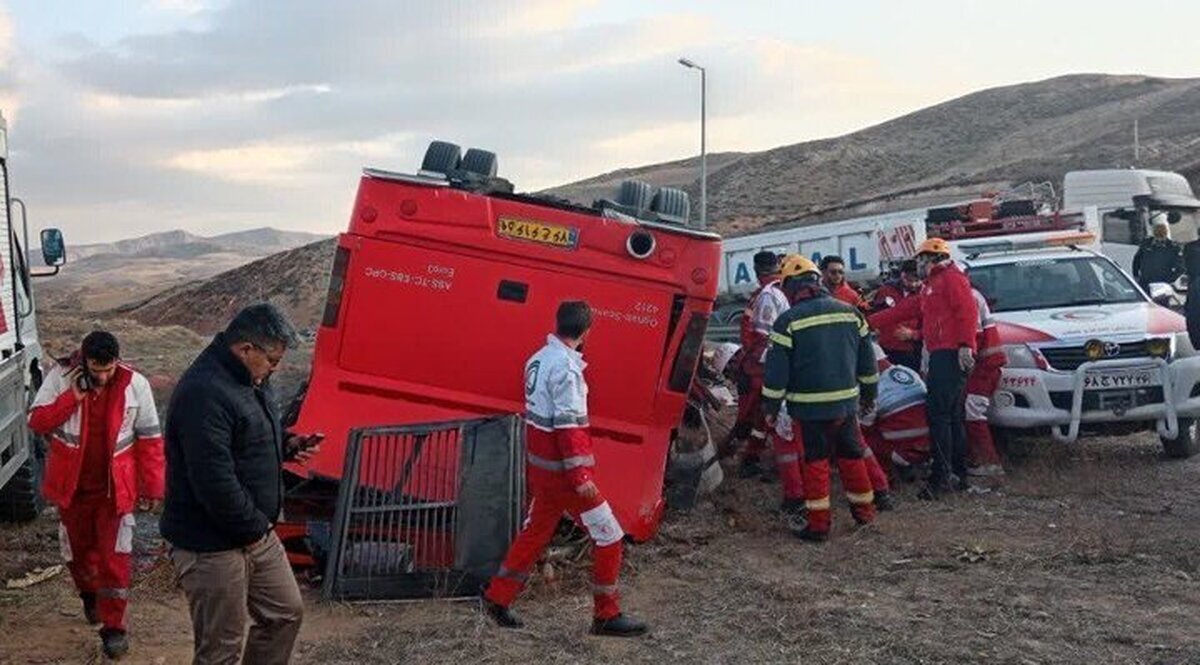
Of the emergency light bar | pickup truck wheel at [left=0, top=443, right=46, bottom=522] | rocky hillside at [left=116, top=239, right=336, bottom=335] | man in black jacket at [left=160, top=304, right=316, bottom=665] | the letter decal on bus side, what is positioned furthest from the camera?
rocky hillside at [left=116, top=239, right=336, bottom=335]

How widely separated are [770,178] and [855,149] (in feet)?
24.8

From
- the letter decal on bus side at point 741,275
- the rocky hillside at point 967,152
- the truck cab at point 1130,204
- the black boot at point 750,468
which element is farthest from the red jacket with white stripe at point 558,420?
the rocky hillside at point 967,152

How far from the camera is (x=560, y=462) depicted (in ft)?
19.2

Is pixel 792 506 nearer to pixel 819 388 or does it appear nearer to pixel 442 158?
pixel 819 388

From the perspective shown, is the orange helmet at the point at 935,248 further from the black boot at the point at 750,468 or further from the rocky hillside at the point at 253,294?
the rocky hillside at the point at 253,294

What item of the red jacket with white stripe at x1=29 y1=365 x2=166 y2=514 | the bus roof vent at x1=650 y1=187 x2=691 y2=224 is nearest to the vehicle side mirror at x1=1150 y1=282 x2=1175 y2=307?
the bus roof vent at x1=650 y1=187 x2=691 y2=224

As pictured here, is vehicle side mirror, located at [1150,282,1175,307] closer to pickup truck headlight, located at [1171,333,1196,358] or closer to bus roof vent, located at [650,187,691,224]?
pickup truck headlight, located at [1171,333,1196,358]

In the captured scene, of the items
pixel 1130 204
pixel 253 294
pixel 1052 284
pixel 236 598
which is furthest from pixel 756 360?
pixel 253 294

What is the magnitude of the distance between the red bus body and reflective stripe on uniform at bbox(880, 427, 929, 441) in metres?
2.72

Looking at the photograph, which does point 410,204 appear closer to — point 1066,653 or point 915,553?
point 915,553

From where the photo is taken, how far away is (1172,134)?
167 ft

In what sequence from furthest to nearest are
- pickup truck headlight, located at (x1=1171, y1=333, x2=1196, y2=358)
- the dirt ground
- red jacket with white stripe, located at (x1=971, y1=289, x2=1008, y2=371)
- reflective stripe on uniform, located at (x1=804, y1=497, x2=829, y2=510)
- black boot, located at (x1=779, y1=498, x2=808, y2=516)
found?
1. pickup truck headlight, located at (x1=1171, y1=333, x2=1196, y2=358)
2. red jacket with white stripe, located at (x1=971, y1=289, x2=1008, y2=371)
3. black boot, located at (x1=779, y1=498, x2=808, y2=516)
4. reflective stripe on uniform, located at (x1=804, y1=497, x2=829, y2=510)
5. the dirt ground

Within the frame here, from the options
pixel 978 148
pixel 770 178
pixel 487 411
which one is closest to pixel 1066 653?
pixel 487 411

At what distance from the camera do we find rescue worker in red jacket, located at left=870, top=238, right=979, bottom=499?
29.0 ft
